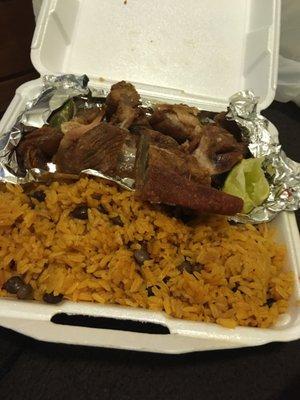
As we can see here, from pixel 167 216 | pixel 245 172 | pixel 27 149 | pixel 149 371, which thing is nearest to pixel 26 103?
pixel 27 149

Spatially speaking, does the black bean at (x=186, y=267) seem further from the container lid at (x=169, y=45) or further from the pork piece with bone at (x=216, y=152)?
the container lid at (x=169, y=45)

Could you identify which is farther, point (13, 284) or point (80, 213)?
→ point (80, 213)

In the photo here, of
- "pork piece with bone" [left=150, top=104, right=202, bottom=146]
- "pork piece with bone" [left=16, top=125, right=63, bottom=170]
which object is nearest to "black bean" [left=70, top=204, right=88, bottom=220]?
"pork piece with bone" [left=16, top=125, right=63, bottom=170]

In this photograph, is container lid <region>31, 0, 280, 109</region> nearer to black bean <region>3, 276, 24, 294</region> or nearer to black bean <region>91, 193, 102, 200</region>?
black bean <region>91, 193, 102, 200</region>

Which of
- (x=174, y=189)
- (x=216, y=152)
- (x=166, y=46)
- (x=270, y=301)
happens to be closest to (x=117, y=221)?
(x=174, y=189)

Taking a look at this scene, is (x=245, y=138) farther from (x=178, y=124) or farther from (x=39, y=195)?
(x=39, y=195)

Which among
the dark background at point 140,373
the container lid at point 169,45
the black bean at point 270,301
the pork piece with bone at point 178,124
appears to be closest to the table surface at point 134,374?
the dark background at point 140,373
